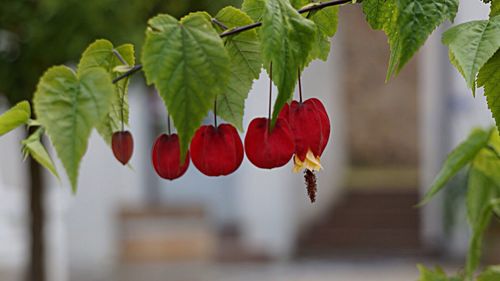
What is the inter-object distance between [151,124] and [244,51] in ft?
26.7

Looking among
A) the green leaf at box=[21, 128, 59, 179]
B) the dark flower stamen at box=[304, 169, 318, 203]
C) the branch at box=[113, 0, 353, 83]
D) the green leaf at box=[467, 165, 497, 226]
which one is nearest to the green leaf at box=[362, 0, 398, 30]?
the branch at box=[113, 0, 353, 83]

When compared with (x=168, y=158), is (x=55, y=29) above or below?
above

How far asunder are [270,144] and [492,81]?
15cm

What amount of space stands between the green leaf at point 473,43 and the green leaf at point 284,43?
0.30ft

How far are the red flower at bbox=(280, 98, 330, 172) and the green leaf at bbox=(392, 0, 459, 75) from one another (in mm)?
116

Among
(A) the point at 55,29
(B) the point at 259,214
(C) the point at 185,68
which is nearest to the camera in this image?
(C) the point at 185,68

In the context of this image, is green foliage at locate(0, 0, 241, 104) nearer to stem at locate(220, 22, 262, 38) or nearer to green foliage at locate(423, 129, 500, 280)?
green foliage at locate(423, 129, 500, 280)

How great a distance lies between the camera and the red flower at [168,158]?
79 centimetres

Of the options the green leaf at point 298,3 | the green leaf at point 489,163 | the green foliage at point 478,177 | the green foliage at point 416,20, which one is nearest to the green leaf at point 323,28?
the green leaf at point 298,3

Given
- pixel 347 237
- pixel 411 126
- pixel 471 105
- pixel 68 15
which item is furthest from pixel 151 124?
pixel 68 15

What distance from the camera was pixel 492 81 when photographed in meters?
0.76

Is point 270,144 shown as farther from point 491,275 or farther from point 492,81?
point 491,275

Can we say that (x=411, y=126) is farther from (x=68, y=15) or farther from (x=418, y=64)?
(x=68, y=15)

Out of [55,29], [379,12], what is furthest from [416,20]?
[55,29]
